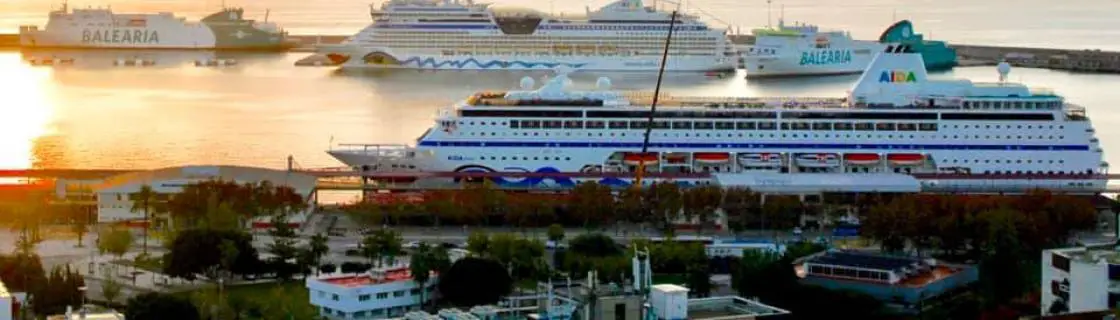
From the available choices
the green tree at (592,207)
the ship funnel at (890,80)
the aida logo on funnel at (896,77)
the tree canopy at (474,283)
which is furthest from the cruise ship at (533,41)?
the tree canopy at (474,283)

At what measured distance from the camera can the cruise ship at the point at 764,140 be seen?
17.4m

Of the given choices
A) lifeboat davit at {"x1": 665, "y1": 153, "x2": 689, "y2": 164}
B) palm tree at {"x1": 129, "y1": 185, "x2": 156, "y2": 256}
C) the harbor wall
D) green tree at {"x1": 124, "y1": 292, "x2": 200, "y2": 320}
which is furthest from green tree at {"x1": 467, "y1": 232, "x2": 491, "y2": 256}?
the harbor wall

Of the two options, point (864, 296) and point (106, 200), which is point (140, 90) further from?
point (864, 296)

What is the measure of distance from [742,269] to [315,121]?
12044 millimetres

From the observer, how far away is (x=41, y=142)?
21.5m

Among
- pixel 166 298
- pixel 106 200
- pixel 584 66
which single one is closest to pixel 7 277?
pixel 166 298

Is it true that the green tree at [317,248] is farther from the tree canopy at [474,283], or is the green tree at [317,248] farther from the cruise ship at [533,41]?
the cruise ship at [533,41]

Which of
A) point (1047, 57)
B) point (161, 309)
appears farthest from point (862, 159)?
point (1047, 57)

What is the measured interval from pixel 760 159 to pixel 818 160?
524mm

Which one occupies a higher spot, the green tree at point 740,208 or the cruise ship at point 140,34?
the cruise ship at point 140,34

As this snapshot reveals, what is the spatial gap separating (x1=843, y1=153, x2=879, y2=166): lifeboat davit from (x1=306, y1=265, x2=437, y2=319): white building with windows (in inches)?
250

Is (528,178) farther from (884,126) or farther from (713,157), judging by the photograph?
(884,126)

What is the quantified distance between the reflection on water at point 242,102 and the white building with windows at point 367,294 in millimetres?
7453

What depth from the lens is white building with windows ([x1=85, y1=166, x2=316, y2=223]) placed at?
51.1ft
